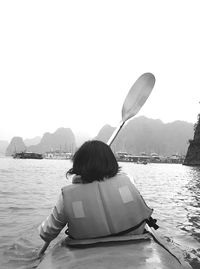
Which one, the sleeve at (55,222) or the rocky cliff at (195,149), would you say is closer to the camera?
the sleeve at (55,222)

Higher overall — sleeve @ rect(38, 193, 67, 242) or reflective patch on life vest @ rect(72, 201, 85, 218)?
reflective patch on life vest @ rect(72, 201, 85, 218)

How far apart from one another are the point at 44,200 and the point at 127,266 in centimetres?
1137

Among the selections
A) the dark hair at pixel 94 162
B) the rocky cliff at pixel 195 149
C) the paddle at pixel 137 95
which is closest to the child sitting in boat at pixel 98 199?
the dark hair at pixel 94 162

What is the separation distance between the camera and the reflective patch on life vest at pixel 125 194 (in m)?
3.18

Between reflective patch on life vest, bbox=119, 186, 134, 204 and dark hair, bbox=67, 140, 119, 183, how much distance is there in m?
0.17

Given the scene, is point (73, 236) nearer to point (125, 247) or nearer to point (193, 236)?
point (125, 247)

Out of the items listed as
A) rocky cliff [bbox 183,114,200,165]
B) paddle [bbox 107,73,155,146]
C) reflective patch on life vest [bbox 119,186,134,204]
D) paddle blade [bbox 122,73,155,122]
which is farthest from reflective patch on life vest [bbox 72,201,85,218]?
rocky cliff [bbox 183,114,200,165]

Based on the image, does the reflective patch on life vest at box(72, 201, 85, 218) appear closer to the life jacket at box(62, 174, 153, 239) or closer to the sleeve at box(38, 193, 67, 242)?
the life jacket at box(62, 174, 153, 239)

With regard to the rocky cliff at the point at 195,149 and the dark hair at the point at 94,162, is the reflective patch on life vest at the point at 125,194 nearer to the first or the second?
the dark hair at the point at 94,162

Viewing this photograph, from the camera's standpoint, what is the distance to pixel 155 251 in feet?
9.32

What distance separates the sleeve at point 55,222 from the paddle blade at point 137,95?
16.2 feet

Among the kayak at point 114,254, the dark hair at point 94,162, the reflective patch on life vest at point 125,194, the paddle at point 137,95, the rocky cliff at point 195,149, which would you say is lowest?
the rocky cliff at point 195,149

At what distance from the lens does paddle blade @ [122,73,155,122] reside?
812cm

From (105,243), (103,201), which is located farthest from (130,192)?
(105,243)
